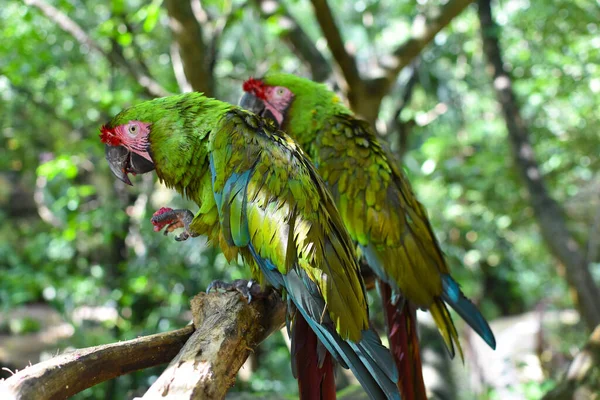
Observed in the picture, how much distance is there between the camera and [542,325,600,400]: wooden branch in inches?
95.6

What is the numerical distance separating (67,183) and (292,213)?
3942mm

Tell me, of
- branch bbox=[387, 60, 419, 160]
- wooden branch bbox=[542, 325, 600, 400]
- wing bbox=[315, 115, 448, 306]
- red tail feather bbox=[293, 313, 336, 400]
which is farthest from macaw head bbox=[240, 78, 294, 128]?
branch bbox=[387, 60, 419, 160]

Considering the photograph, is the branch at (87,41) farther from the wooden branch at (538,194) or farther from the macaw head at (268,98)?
the wooden branch at (538,194)

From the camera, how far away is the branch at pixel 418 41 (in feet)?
10.3

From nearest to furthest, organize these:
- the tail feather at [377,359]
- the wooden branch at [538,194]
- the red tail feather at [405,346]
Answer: the tail feather at [377,359] < the red tail feather at [405,346] < the wooden branch at [538,194]

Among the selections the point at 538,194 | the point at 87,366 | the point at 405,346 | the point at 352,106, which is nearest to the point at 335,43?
the point at 352,106

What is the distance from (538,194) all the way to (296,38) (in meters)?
2.17

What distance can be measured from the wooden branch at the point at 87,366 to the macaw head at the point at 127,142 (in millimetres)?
610

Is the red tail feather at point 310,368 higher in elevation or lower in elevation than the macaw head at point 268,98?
lower

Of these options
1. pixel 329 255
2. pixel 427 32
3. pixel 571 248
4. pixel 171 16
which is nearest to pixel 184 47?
pixel 171 16

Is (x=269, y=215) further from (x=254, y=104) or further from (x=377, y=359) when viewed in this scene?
(x=254, y=104)

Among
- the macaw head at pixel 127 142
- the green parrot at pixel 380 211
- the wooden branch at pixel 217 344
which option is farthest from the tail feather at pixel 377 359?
the macaw head at pixel 127 142

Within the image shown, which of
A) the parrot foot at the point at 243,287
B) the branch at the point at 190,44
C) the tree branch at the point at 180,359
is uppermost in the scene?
the branch at the point at 190,44

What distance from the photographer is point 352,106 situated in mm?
3338
